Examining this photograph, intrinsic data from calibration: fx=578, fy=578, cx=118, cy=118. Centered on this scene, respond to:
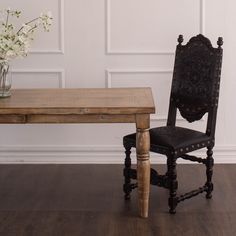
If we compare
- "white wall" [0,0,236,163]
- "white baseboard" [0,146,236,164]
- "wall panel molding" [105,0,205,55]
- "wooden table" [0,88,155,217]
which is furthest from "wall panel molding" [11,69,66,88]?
"wooden table" [0,88,155,217]

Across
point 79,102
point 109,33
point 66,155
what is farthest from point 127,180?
point 109,33

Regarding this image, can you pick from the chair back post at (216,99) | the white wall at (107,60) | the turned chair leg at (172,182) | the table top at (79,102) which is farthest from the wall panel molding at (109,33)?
the turned chair leg at (172,182)

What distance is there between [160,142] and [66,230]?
2.72ft

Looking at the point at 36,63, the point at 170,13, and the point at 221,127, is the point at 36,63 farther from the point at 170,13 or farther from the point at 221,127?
the point at 221,127

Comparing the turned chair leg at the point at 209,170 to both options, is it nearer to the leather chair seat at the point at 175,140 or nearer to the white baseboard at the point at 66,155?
the leather chair seat at the point at 175,140

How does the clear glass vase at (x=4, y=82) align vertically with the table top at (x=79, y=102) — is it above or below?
above

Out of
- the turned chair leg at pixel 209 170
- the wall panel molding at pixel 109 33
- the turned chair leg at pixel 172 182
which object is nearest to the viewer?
the turned chair leg at pixel 172 182

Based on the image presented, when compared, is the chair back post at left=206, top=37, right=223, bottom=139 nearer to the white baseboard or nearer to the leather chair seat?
the leather chair seat

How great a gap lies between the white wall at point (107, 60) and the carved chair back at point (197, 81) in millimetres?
602

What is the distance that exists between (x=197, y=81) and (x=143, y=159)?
30.4 inches

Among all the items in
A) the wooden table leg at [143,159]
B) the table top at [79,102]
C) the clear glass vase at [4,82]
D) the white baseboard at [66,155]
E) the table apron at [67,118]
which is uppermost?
the clear glass vase at [4,82]

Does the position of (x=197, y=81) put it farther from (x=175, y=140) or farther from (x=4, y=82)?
(x=4, y=82)

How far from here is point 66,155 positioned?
4.92m

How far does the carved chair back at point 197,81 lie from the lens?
3918 mm
